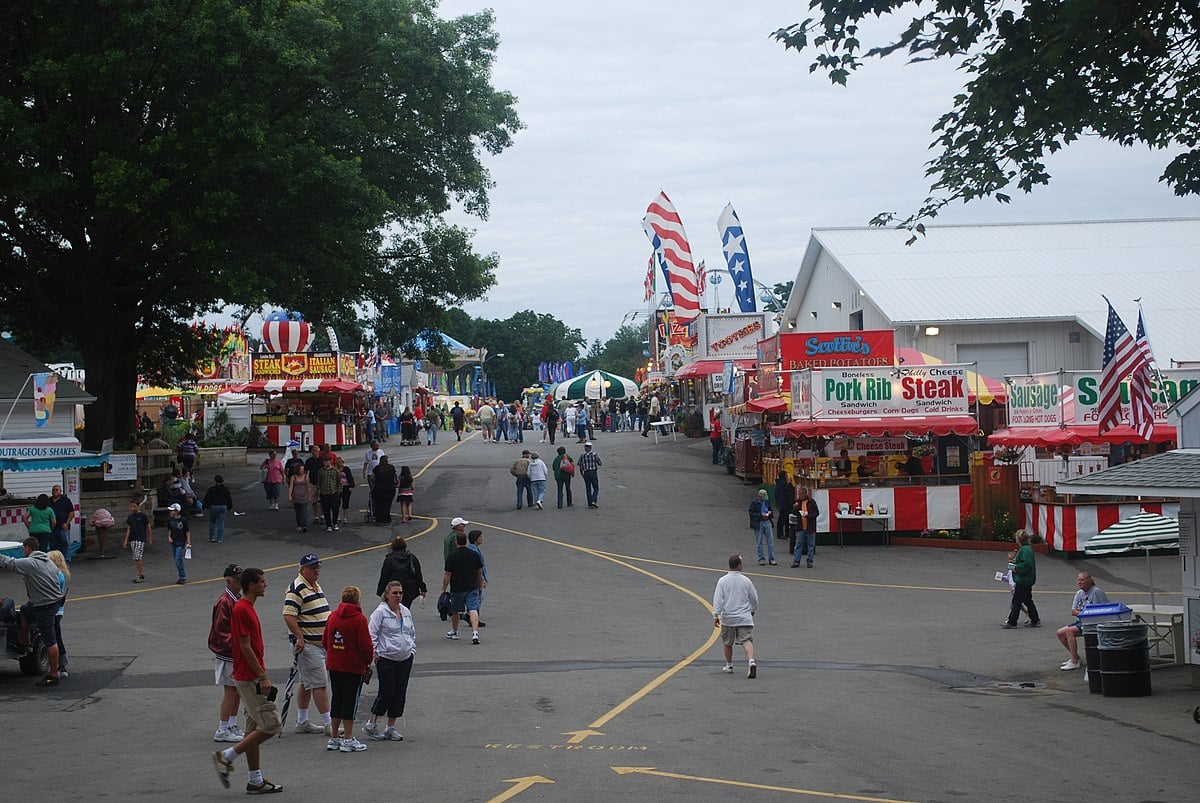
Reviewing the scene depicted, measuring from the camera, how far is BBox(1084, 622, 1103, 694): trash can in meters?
14.3

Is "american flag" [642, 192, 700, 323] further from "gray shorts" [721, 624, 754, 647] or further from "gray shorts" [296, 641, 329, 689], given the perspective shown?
"gray shorts" [296, 641, 329, 689]

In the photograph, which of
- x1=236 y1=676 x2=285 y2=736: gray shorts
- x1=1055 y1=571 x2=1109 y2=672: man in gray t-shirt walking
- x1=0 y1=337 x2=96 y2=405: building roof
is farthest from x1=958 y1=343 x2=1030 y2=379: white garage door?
x1=236 y1=676 x2=285 y2=736: gray shorts

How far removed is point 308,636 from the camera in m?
11.8

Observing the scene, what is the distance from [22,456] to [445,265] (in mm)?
14659

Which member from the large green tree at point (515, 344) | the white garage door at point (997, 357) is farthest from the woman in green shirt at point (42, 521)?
the large green tree at point (515, 344)

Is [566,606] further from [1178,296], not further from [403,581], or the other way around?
[1178,296]

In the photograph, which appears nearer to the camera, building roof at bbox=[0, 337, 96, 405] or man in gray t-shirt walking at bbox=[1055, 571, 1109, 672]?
man in gray t-shirt walking at bbox=[1055, 571, 1109, 672]

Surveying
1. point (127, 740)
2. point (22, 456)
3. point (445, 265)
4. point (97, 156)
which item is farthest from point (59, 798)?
point (445, 265)

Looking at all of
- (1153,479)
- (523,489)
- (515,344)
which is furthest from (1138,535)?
(515,344)

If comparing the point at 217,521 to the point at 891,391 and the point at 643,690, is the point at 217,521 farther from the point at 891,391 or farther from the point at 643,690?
the point at 891,391

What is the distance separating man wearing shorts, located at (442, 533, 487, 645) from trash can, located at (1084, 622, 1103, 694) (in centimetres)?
837

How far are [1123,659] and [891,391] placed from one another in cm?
1628

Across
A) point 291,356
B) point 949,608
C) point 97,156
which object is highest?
point 97,156

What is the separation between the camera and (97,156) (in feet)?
86.6
